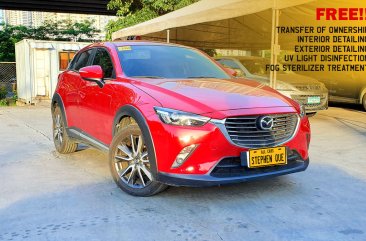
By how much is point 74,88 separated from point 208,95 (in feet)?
7.73

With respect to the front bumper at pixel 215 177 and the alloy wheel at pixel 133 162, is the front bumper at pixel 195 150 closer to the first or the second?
the front bumper at pixel 215 177

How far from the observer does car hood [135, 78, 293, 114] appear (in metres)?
3.81

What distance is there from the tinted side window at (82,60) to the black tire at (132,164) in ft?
5.89

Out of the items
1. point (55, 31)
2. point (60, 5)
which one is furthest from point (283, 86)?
point (55, 31)

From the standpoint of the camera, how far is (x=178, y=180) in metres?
3.74

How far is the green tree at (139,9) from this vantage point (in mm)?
18922

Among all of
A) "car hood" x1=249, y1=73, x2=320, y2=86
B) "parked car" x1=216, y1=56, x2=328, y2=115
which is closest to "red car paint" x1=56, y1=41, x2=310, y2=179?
"parked car" x1=216, y1=56, x2=328, y2=115

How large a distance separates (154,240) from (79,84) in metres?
2.92

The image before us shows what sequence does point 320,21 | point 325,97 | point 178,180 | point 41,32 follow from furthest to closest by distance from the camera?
point 41,32 < point 320,21 < point 325,97 < point 178,180

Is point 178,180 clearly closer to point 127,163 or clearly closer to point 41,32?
point 127,163

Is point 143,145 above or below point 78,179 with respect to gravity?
above

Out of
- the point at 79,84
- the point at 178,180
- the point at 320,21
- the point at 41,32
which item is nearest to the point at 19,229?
the point at 178,180

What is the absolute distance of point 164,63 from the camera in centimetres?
502

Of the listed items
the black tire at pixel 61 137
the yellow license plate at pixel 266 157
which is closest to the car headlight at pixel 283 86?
the black tire at pixel 61 137
